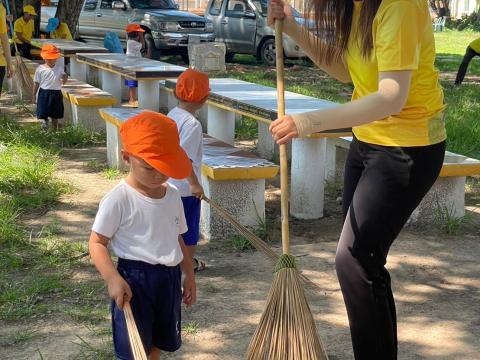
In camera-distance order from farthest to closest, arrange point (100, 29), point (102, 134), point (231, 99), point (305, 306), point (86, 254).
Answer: point (100, 29) < point (102, 134) < point (231, 99) < point (86, 254) < point (305, 306)

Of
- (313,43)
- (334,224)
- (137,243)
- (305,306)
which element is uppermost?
(313,43)

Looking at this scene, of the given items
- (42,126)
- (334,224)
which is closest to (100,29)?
(42,126)

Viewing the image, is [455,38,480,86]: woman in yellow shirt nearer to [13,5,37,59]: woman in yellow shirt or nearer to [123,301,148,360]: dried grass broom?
[13,5,37,59]: woman in yellow shirt

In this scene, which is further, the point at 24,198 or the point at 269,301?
the point at 24,198

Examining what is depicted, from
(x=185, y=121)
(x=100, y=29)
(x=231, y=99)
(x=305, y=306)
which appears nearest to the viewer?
(x=305, y=306)

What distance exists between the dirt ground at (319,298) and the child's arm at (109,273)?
38.6 inches

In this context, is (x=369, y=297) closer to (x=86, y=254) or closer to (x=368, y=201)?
(x=368, y=201)

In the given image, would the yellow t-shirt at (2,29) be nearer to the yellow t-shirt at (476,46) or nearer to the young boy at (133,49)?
the young boy at (133,49)

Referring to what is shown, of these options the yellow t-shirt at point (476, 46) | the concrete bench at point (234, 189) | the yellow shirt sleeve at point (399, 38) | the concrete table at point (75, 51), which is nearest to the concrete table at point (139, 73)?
the concrete table at point (75, 51)

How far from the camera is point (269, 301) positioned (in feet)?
9.55

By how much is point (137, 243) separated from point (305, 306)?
0.67 meters

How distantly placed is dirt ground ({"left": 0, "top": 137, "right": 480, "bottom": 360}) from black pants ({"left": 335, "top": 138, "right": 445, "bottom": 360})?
0.73m

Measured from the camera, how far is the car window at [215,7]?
729 inches

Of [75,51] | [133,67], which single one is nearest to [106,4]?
[75,51]
